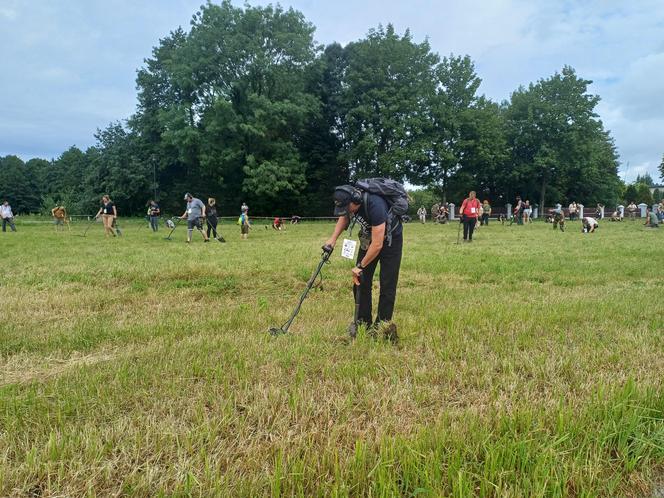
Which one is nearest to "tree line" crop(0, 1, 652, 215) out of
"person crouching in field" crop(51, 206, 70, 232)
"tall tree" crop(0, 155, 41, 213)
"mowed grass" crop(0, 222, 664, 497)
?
"person crouching in field" crop(51, 206, 70, 232)

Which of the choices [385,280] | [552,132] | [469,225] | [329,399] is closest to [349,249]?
[385,280]

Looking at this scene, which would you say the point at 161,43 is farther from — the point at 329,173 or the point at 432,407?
the point at 432,407

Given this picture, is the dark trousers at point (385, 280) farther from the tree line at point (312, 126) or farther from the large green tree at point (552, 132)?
the large green tree at point (552, 132)

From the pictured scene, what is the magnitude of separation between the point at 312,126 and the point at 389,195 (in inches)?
1640

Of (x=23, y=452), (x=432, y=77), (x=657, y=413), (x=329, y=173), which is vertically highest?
(x=432, y=77)

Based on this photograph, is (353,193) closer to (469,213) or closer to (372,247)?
(372,247)

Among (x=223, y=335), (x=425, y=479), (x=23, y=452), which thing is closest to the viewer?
(x=425, y=479)

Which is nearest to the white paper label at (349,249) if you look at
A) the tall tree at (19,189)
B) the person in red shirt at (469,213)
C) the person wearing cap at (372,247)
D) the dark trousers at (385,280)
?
the person wearing cap at (372,247)

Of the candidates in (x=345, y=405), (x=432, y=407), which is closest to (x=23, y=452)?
(x=345, y=405)

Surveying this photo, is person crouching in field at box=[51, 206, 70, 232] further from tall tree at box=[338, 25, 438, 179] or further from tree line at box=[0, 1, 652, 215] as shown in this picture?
tall tree at box=[338, 25, 438, 179]

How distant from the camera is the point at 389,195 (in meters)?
4.11

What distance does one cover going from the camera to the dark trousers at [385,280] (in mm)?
4168

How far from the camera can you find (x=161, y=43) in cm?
4566

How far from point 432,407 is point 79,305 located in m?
5.59
